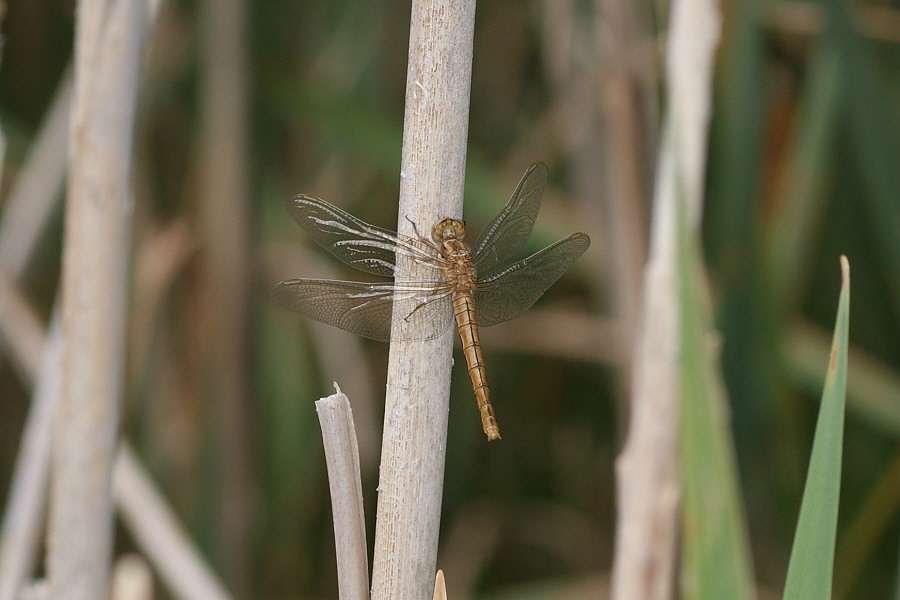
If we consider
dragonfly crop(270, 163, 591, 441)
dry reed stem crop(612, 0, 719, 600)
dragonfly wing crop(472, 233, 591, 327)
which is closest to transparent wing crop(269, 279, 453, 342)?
dragonfly crop(270, 163, 591, 441)

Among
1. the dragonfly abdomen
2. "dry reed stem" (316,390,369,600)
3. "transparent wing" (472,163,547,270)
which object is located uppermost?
"transparent wing" (472,163,547,270)

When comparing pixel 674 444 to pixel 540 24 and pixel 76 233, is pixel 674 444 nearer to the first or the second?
pixel 76 233

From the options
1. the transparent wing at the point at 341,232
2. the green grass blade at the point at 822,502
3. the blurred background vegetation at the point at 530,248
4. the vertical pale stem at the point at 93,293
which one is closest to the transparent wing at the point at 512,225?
the transparent wing at the point at 341,232

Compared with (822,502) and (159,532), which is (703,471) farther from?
(159,532)

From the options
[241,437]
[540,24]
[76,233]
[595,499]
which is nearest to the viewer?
[76,233]

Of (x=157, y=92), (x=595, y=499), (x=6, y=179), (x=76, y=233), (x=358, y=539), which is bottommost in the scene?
(x=595, y=499)

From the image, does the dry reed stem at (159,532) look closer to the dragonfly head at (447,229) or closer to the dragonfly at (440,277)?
the dragonfly at (440,277)

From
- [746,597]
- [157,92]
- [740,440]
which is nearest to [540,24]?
[157,92]

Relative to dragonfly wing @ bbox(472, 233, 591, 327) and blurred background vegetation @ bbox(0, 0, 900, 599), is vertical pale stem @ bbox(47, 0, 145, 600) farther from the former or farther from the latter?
blurred background vegetation @ bbox(0, 0, 900, 599)
